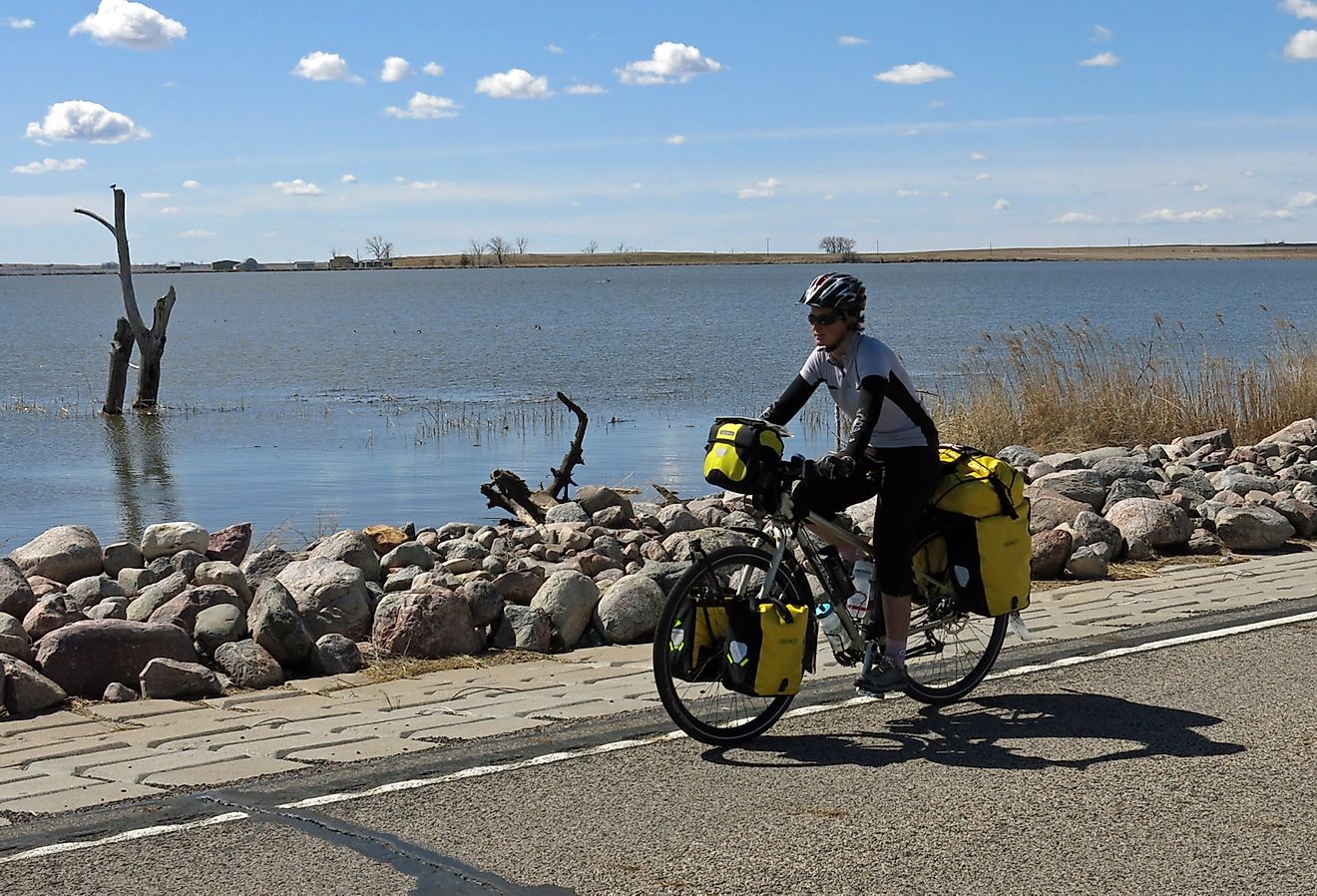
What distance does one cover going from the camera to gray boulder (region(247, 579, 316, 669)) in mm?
8320

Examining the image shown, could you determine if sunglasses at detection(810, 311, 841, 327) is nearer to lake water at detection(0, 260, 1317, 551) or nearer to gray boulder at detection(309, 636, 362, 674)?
gray boulder at detection(309, 636, 362, 674)

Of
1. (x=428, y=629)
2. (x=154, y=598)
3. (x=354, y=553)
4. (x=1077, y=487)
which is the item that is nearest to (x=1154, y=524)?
(x=1077, y=487)

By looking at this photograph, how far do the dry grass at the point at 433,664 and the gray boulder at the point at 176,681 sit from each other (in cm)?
82

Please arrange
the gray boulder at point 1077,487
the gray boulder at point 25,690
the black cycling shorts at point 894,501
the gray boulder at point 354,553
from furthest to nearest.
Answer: the gray boulder at point 1077,487, the gray boulder at point 354,553, the gray boulder at point 25,690, the black cycling shorts at point 894,501

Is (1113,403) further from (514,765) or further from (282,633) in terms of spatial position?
(514,765)

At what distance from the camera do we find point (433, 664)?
27.8ft

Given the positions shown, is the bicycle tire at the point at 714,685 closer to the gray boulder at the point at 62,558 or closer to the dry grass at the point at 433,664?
the dry grass at the point at 433,664

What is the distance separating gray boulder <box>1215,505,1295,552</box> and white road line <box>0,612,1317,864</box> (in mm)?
3123

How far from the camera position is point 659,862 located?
5117mm

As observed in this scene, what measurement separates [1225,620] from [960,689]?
95.1 inches

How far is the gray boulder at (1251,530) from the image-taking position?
11.7 meters

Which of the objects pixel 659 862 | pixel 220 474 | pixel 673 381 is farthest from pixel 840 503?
pixel 673 381

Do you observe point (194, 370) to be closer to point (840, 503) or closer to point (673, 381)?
point (673, 381)

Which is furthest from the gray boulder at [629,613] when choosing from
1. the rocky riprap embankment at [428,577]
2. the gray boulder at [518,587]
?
the gray boulder at [518,587]
